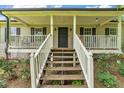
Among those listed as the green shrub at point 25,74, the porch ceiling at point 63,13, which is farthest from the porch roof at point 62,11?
the green shrub at point 25,74

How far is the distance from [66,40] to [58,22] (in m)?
1.42

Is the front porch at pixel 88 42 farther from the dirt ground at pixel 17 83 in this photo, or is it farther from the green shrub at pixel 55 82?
the green shrub at pixel 55 82

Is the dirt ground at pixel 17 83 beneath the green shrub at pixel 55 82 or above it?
beneath

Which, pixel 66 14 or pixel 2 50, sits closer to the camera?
pixel 66 14

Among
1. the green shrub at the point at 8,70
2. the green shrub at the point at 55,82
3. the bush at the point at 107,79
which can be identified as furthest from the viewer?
the green shrub at the point at 8,70

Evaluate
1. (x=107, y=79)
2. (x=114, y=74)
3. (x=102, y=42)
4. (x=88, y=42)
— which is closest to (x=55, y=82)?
(x=107, y=79)

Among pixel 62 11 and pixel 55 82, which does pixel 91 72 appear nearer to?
pixel 55 82

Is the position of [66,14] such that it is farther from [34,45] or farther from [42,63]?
[42,63]

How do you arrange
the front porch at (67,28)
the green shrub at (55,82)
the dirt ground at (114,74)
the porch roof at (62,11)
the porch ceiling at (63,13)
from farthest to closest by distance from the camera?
1. the front porch at (67,28)
2. the porch ceiling at (63,13)
3. the porch roof at (62,11)
4. the dirt ground at (114,74)
5. the green shrub at (55,82)

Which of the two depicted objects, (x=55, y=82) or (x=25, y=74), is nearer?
(x=55, y=82)
